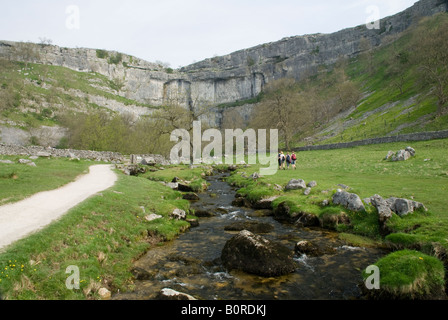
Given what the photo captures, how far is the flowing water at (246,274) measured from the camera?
340 inches

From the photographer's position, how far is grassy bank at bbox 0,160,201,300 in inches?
301

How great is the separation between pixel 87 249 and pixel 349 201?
14329 mm

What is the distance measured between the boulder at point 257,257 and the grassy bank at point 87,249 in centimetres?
421

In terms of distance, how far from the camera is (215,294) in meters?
8.68

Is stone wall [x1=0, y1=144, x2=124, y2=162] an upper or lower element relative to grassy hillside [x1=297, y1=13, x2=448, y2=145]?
lower

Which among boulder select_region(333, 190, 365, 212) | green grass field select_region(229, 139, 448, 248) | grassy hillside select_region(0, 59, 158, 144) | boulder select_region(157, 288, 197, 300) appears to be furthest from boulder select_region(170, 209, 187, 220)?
grassy hillside select_region(0, 59, 158, 144)

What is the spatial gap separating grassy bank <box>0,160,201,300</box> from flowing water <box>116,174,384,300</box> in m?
0.90

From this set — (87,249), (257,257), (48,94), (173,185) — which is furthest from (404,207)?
(48,94)

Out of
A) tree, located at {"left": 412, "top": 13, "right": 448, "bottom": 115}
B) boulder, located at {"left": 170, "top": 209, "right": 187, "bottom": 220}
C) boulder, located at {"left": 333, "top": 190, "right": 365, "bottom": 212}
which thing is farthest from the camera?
tree, located at {"left": 412, "top": 13, "right": 448, "bottom": 115}

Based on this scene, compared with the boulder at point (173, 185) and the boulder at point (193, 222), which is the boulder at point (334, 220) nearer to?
the boulder at point (193, 222)

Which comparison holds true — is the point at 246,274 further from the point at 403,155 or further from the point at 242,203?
the point at 403,155

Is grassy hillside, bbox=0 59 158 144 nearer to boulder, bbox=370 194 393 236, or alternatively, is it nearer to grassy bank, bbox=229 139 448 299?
grassy bank, bbox=229 139 448 299

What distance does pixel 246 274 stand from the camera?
996cm

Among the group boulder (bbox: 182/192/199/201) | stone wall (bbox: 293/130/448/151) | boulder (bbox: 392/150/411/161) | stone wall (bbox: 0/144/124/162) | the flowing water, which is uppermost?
stone wall (bbox: 293/130/448/151)
